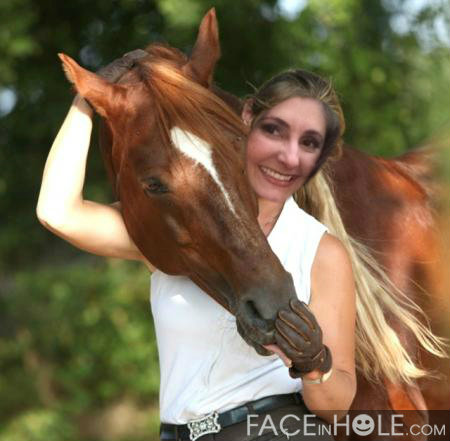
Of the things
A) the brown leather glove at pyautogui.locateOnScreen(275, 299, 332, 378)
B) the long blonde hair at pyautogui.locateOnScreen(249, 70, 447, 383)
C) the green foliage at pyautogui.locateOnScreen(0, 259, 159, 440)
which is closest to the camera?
the brown leather glove at pyautogui.locateOnScreen(275, 299, 332, 378)

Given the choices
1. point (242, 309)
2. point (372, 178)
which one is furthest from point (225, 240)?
point (372, 178)

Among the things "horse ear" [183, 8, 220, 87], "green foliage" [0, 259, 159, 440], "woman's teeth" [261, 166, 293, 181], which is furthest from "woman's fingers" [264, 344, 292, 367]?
"green foliage" [0, 259, 159, 440]

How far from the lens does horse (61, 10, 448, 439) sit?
Answer: 2189 mm

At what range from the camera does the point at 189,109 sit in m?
2.34

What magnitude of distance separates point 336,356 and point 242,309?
0.32 m

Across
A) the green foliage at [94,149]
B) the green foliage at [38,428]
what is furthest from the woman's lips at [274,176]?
the green foliage at [38,428]

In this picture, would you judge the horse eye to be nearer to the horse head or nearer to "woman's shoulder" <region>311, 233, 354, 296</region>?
A: the horse head

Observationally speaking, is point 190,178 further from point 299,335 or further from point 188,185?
point 299,335

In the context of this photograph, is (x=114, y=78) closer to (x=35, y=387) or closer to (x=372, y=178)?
(x=372, y=178)

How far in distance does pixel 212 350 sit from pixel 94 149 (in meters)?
4.32

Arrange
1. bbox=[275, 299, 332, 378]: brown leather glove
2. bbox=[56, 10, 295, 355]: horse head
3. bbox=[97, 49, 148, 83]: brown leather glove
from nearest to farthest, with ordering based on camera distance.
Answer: bbox=[275, 299, 332, 378]: brown leather glove
bbox=[56, 10, 295, 355]: horse head
bbox=[97, 49, 148, 83]: brown leather glove

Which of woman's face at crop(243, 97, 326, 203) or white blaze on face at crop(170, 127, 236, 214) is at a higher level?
woman's face at crop(243, 97, 326, 203)

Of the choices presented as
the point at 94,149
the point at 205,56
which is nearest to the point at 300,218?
the point at 205,56

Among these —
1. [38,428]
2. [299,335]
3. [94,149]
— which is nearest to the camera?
[299,335]
